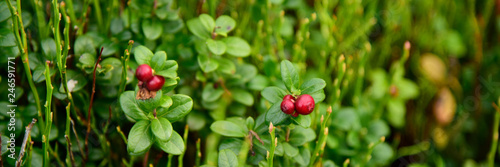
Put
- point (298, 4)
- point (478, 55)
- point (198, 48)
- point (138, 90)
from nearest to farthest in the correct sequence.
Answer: point (138, 90), point (198, 48), point (298, 4), point (478, 55)

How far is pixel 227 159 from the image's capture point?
0.88 metres

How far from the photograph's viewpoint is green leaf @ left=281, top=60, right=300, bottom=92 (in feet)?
2.91

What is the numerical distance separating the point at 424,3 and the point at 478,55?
34 cm

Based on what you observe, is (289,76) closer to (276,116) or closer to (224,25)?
(276,116)

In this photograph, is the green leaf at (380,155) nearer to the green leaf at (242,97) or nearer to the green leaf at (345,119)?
the green leaf at (345,119)

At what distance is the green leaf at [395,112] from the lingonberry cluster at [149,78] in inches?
40.9

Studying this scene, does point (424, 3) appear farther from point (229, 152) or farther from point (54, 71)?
point (54, 71)

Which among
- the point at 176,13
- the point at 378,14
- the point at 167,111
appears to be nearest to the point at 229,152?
the point at 167,111

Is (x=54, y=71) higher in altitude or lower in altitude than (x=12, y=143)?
higher

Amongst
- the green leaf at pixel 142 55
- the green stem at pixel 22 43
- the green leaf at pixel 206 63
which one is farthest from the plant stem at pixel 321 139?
the green stem at pixel 22 43

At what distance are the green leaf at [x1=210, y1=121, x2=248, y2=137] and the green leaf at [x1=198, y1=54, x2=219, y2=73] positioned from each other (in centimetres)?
19

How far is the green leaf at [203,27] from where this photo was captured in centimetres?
108

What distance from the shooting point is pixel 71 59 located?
106 cm

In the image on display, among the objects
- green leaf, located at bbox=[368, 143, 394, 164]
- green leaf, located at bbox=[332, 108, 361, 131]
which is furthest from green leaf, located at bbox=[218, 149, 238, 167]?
green leaf, located at bbox=[368, 143, 394, 164]
